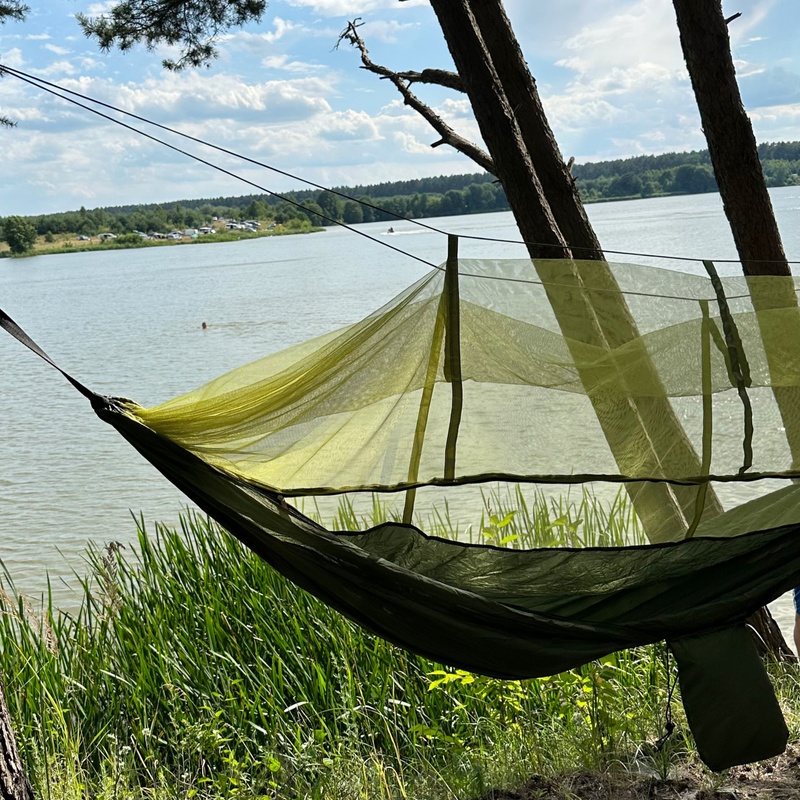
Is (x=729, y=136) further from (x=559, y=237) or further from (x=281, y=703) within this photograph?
(x=281, y=703)

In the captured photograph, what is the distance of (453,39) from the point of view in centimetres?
242

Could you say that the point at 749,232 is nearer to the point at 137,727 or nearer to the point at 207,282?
the point at 137,727

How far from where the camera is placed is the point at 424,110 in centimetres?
345

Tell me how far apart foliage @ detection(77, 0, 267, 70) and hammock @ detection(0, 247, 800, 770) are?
2.40 m

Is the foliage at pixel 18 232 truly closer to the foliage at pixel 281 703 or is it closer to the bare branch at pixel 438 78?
the bare branch at pixel 438 78

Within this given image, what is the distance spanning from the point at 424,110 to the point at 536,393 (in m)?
2.04

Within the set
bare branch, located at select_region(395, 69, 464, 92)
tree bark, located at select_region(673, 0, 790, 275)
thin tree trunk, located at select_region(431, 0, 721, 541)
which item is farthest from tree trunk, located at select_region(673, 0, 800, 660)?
bare branch, located at select_region(395, 69, 464, 92)

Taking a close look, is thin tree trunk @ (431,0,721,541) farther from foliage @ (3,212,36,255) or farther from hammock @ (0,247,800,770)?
foliage @ (3,212,36,255)

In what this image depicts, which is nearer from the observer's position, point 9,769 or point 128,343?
point 9,769

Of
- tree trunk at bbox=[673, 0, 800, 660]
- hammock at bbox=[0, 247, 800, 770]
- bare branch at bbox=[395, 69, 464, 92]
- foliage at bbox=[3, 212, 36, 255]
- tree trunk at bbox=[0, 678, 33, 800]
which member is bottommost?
tree trunk at bbox=[0, 678, 33, 800]

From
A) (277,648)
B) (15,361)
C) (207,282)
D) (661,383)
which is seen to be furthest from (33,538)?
(207,282)

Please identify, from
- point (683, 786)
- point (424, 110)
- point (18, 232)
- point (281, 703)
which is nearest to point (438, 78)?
point (424, 110)

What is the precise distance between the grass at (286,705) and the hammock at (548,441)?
366 millimetres

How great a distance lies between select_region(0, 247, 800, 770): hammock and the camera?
1633 mm
